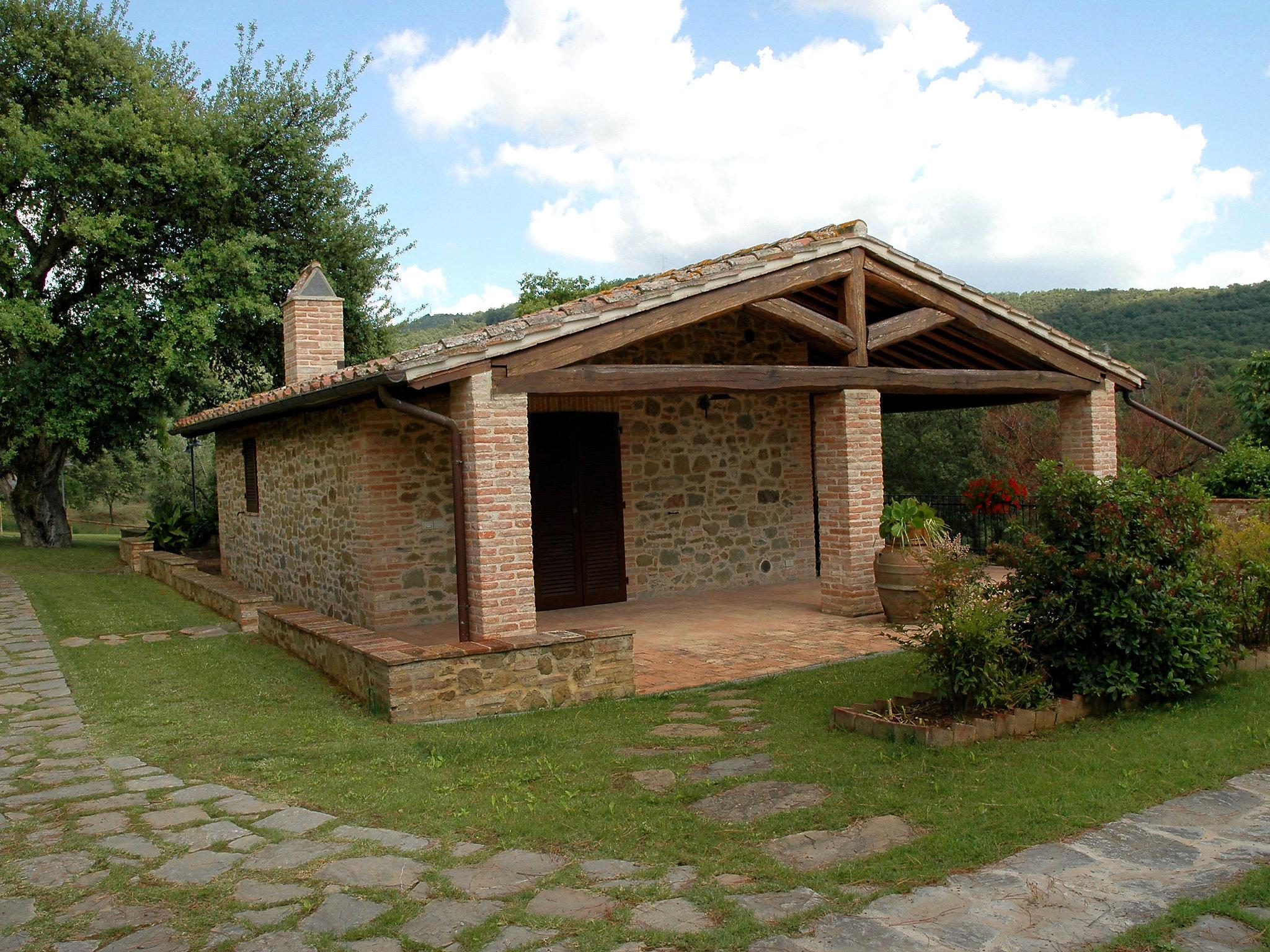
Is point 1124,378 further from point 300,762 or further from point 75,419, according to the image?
point 75,419

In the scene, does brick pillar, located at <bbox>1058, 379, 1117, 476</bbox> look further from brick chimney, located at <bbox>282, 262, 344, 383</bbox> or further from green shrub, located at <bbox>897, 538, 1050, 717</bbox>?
brick chimney, located at <bbox>282, 262, 344, 383</bbox>

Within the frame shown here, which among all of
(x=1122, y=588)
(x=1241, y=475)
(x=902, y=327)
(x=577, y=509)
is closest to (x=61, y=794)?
(x=1122, y=588)

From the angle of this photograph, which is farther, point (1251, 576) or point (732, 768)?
point (1251, 576)

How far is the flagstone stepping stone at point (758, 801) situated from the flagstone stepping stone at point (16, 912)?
8.26 ft

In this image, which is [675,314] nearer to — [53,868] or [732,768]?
[732,768]

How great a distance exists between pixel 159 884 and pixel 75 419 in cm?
1432

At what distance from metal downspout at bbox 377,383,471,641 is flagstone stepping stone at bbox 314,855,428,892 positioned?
314 cm

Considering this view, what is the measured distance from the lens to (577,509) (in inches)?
414

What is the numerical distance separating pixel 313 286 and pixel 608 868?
403 inches

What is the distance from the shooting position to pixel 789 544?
12.1 meters

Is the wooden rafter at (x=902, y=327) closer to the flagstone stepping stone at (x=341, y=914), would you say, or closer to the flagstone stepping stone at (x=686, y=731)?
the flagstone stepping stone at (x=686, y=731)

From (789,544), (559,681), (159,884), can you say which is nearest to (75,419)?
(789,544)

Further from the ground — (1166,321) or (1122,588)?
(1166,321)

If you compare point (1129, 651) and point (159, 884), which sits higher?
point (1129, 651)
